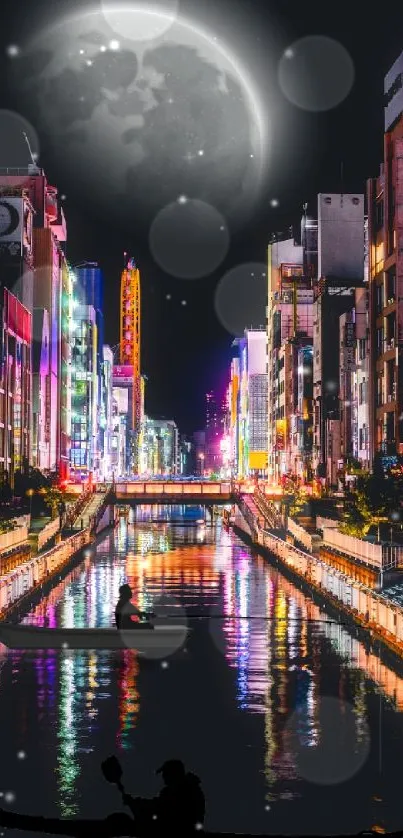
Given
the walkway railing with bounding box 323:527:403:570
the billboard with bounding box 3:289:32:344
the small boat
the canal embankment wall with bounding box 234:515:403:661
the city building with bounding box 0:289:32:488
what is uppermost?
the billboard with bounding box 3:289:32:344

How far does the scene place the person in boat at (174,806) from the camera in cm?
1199

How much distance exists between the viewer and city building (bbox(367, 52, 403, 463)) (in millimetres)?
126812

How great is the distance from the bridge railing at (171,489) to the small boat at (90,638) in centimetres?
10826

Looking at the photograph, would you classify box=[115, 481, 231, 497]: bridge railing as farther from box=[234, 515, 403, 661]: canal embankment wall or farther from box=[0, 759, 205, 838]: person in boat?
box=[0, 759, 205, 838]: person in boat

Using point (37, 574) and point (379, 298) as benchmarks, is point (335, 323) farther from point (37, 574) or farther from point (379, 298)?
point (37, 574)

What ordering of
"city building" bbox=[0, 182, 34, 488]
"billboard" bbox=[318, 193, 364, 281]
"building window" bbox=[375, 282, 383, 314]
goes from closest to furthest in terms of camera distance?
"building window" bbox=[375, 282, 383, 314] < "city building" bbox=[0, 182, 34, 488] < "billboard" bbox=[318, 193, 364, 281]

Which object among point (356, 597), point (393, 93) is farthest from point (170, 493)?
point (356, 597)

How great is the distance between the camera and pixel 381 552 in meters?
56.7

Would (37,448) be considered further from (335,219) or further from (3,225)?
(335,219)

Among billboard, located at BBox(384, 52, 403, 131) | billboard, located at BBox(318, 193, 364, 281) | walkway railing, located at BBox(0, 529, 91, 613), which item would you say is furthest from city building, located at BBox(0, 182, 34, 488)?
walkway railing, located at BBox(0, 529, 91, 613)

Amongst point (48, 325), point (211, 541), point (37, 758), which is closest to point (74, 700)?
point (37, 758)

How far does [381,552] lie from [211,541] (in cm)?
6095

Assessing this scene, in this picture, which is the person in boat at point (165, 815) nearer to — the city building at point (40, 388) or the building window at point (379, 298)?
the building window at point (379, 298)

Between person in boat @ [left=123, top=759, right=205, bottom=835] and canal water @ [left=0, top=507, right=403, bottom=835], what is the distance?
24.1ft
